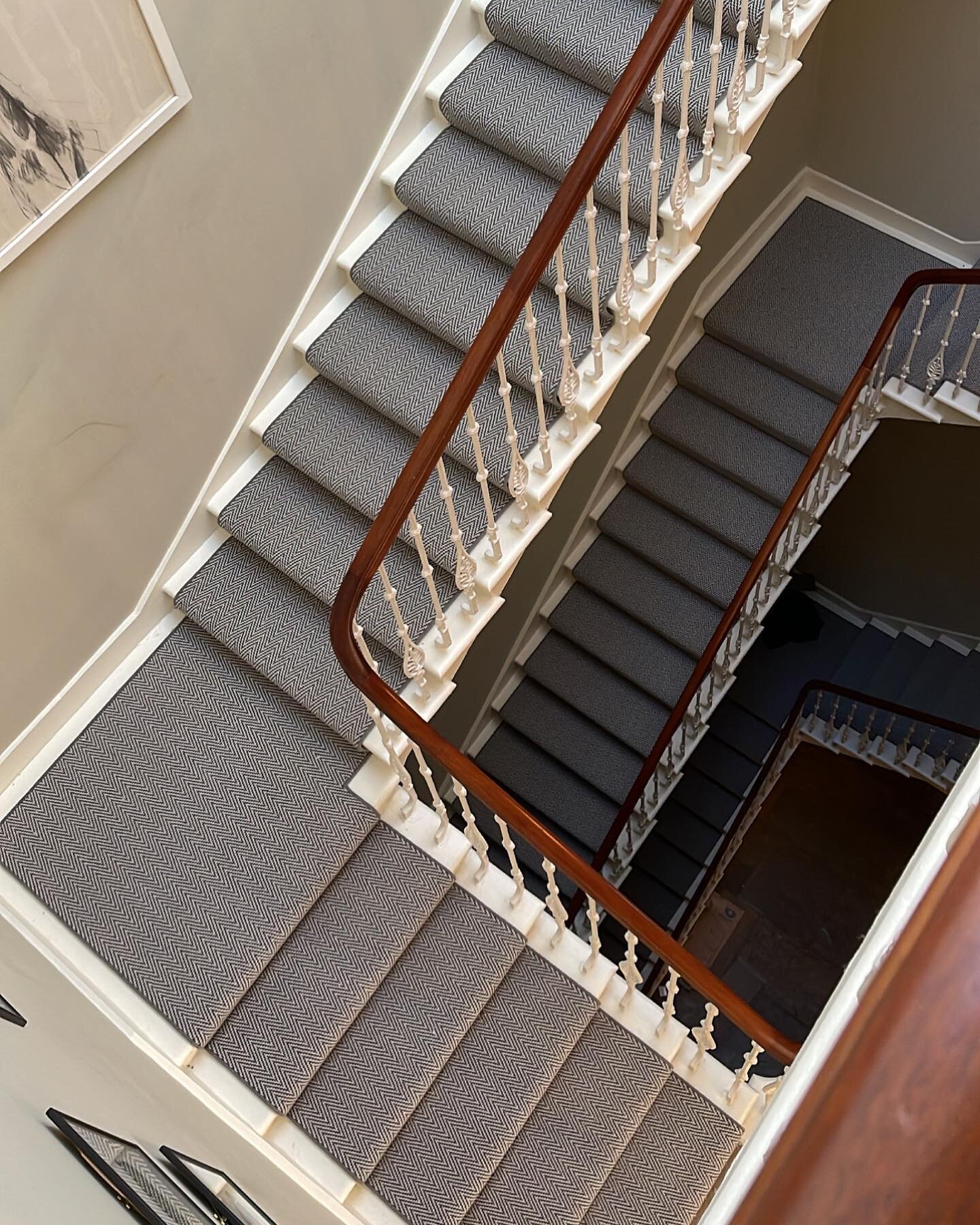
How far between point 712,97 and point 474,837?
242 centimetres

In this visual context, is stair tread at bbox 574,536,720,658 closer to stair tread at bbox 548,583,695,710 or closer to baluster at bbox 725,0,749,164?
stair tread at bbox 548,583,695,710

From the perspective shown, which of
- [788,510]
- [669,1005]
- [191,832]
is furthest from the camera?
[788,510]

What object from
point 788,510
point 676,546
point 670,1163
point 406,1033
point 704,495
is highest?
point 704,495

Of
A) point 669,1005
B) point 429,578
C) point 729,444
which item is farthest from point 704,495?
point 669,1005

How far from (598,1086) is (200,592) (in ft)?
7.48

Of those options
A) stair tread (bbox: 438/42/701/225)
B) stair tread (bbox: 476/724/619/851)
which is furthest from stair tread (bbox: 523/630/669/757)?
stair tread (bbox: 438/42/701/225)

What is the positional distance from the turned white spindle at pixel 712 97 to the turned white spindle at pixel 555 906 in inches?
88.5

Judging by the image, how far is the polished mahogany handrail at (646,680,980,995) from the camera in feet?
19.9

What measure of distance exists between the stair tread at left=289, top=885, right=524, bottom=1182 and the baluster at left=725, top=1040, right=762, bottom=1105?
80cm

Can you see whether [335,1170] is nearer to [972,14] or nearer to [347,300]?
[347,300]

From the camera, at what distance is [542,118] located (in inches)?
164

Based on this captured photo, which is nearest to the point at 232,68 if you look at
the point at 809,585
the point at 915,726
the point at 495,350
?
the point at 495,350

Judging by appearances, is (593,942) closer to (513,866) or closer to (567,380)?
(513,866)

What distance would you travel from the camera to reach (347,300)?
446 centimetres
